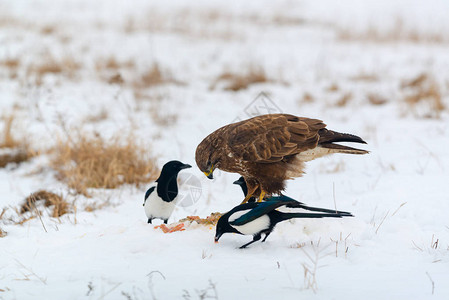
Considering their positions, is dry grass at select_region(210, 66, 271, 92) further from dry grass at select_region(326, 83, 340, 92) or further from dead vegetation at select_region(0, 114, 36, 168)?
dead vegetation at select_region(0, 114, 36, 168)

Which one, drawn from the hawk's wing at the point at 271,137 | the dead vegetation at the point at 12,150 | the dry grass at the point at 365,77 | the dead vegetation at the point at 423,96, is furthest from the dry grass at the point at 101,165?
the dry grass at the point at 365,77

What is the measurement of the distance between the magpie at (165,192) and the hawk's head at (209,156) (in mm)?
175

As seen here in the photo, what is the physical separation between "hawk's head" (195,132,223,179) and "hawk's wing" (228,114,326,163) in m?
0.10

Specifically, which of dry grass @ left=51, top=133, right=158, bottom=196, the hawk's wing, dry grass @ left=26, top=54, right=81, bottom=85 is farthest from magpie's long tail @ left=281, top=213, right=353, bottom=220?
dry grass @ left=26, top=54, right=81, bottom=85

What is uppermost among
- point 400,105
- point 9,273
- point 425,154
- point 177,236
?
point 400,105

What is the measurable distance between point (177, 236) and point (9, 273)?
0.92 metres

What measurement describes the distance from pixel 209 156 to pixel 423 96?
19.5 ft

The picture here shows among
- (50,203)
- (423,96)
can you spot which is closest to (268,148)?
(50,203)

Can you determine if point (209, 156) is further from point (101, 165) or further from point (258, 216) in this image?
point (101, 165)

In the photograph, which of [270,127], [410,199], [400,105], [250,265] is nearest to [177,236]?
[250,265]

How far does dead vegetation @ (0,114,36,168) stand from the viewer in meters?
4.82

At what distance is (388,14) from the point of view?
15.6m

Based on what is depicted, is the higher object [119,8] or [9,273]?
[119,8]

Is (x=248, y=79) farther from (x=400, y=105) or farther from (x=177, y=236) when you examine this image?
(x=177, y=236)
